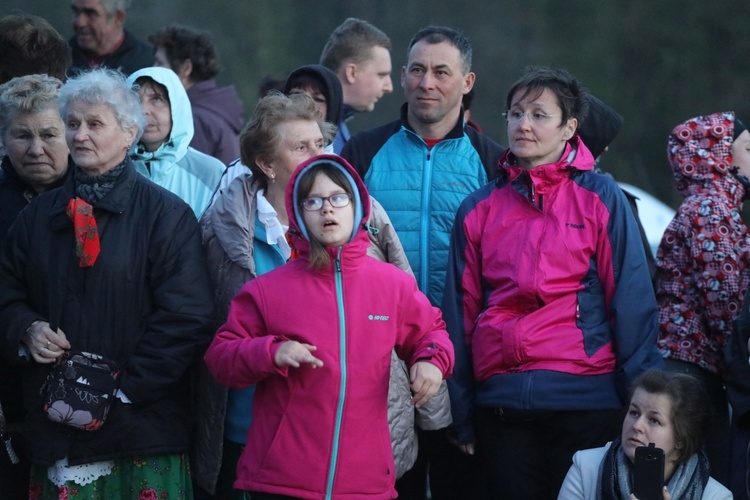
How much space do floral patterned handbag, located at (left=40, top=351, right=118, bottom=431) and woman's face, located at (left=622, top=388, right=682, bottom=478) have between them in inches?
71.4

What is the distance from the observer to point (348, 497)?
3.63m

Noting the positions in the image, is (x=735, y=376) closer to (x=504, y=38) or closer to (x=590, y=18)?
(x=504, y=38)

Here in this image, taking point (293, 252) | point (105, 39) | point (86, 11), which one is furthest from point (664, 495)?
point (86, 11)

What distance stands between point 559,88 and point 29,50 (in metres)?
2.53

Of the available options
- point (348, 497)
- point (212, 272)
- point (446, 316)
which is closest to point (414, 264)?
point (446, 316)

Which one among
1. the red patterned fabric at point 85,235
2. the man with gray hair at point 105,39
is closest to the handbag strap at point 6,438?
the red patterned fabric at point 85,235

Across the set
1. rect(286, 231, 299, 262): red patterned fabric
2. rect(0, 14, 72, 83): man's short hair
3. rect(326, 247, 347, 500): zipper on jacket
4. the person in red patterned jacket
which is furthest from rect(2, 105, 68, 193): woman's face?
the person in red patterned jacket

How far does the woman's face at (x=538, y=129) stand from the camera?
4.25 metres

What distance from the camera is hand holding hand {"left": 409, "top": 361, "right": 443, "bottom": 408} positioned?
3582 millimetres

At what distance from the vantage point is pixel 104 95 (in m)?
4.16

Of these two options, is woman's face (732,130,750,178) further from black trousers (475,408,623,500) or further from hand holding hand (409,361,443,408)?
hand holding hand (409,361,443,408)

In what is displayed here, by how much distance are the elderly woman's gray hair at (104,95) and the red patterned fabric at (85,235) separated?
395mm

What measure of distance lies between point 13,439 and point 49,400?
0.33 m

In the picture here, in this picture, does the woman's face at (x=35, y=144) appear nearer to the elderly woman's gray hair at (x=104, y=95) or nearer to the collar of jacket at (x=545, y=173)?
the elderly woman's gray hair at (x=104, y=95)
